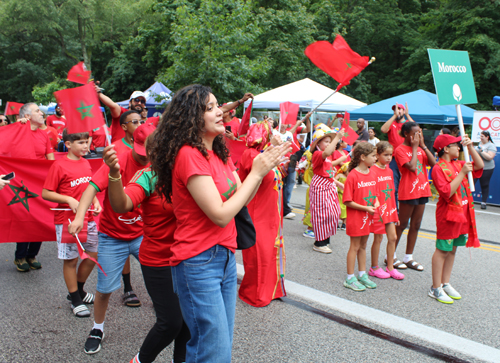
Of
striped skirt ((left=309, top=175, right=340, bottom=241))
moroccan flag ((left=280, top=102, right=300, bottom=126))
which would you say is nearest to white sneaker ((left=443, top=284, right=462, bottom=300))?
striped skirt ((left=309, top=175, right=340, bottom=241))

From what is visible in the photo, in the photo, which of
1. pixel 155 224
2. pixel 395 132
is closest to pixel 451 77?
pixel 395 132

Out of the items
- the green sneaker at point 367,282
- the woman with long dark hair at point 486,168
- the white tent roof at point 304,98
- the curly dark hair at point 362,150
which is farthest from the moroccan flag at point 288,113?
the white tent roof at point 304,98

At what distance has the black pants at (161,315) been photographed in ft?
8.32

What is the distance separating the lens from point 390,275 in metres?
5.07

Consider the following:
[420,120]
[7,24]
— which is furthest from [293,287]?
[7,24]

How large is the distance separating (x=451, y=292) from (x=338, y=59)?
2822mm

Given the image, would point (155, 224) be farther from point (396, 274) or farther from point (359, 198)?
point (396, 274)

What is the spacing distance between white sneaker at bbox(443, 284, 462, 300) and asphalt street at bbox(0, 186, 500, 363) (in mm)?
76

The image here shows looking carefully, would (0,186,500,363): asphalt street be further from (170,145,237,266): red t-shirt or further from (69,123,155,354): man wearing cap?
(170,145,237,266): red t-shirt

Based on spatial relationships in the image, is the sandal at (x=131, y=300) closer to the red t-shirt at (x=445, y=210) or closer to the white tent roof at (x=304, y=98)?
the red t-shirt at (x=445, y=210)

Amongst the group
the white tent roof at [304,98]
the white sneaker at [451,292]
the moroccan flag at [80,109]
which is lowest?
the white sneaker at [451,292]

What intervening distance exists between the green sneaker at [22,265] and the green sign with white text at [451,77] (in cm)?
533

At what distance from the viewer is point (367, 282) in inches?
186

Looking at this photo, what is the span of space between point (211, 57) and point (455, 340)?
1158 centimetres
